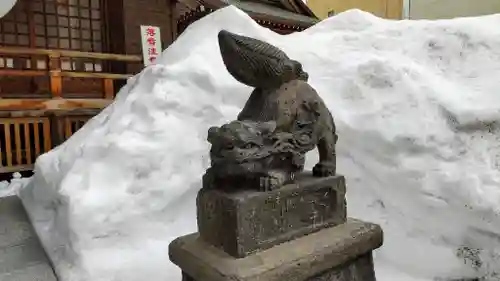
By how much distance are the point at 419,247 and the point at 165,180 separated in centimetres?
220

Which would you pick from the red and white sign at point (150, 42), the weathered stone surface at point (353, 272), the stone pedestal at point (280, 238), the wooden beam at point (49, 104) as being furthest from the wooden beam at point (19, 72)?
the weathered stone surface at point (353, 272)

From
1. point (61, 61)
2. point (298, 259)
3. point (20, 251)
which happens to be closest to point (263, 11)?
point (61, 61)

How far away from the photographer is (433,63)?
3.79 m

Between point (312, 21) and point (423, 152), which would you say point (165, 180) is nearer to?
point (423, 152)

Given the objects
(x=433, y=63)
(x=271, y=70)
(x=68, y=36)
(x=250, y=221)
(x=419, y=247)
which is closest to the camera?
(x=250, y=221)

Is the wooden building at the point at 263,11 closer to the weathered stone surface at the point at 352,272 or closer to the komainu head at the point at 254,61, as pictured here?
the komainu head at the point at 254,61

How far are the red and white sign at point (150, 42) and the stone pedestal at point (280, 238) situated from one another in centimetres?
526

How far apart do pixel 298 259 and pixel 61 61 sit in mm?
6404

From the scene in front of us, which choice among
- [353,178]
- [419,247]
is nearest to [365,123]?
[353,178]

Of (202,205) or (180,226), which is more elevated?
(202,205)

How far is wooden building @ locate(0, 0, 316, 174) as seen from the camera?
581 cm

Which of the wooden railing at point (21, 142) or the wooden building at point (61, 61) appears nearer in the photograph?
the wooden railing at point (21, 142)

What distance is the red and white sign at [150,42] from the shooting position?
22.1 feet

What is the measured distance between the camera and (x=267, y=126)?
6.18 ft
